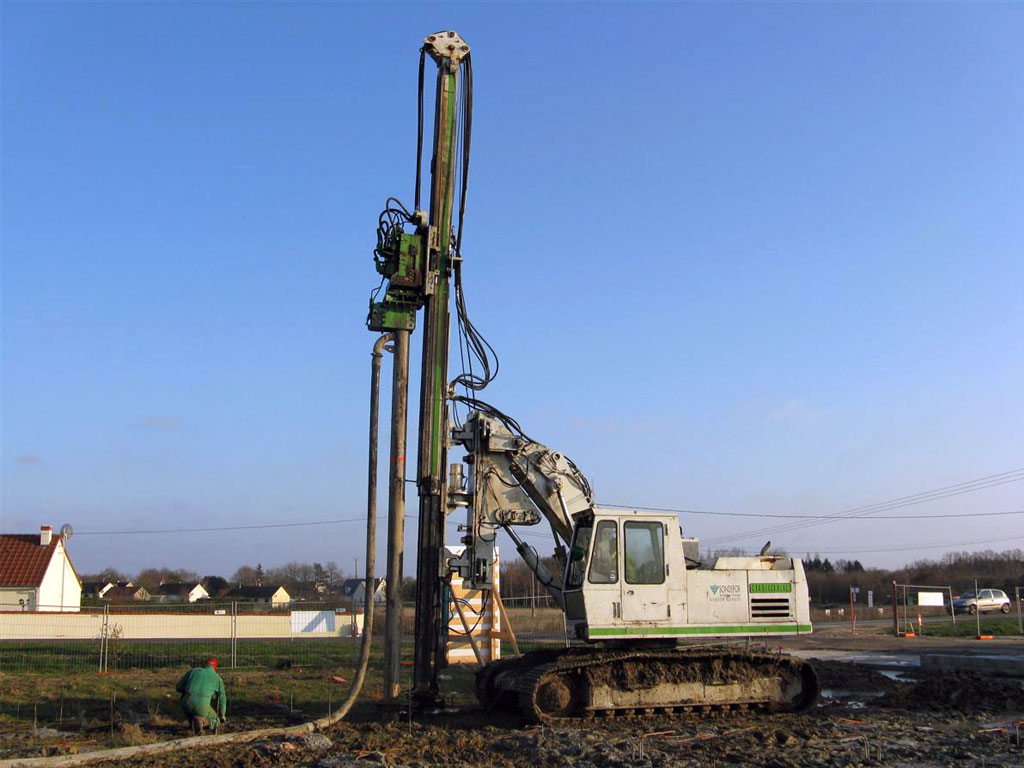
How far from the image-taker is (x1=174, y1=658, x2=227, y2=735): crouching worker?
1156 cm

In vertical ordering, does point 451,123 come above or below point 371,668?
above

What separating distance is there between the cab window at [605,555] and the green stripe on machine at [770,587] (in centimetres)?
227

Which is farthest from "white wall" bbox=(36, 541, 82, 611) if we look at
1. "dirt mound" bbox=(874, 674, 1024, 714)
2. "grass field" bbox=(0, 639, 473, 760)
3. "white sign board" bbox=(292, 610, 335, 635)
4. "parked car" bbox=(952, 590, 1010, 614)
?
"parked car" bbox=(952, 590, 1010, 614)

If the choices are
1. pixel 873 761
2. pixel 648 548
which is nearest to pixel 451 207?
pixel 648 548

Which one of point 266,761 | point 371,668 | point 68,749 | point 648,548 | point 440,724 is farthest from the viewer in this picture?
point 371,668

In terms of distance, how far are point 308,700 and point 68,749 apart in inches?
204

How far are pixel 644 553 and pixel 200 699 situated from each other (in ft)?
20.0

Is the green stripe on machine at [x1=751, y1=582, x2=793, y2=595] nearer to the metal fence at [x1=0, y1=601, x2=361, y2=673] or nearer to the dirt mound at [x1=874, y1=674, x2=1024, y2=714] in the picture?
the dirt mound at [x1=874, y1=674, x2=1024, y2=714]

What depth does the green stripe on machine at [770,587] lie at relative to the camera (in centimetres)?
1384

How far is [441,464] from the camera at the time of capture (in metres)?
13.7

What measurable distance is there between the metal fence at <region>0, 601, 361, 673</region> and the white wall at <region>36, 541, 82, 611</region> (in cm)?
1106

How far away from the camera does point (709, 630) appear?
13.4 meters

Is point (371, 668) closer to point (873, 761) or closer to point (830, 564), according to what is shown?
point (873, 761)

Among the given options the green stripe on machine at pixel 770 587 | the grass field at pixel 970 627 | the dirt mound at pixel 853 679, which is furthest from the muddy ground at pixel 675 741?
the grass field at pixel 970 627
